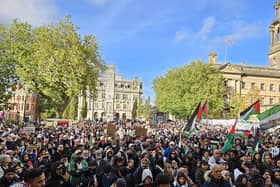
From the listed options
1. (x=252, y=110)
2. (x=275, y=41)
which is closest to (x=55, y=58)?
(x=252, y=110)

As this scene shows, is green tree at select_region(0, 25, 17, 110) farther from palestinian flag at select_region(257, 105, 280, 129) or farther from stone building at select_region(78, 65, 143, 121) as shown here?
stone building at select_region(78, 65, 143, 121)

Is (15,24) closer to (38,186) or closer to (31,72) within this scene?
(31,72)

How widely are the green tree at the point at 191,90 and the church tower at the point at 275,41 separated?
34.0 m

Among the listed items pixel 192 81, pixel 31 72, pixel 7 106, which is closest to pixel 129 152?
pixel 31 72

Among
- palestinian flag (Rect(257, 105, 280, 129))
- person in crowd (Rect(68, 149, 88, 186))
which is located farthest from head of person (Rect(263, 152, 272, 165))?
person in crowd (Rect(68, 149, 88, 186))

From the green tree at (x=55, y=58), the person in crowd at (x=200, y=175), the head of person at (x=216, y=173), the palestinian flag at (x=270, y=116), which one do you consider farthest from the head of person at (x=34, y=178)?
the green tree at (x=55, y=58)

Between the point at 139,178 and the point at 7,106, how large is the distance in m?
33.3

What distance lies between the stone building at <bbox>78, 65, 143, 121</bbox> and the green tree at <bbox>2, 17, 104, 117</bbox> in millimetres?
74644

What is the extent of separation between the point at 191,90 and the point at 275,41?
42.5 m

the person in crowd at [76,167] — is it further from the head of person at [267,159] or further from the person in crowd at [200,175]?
the head of person at [267,159]

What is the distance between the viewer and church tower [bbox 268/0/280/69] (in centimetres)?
8112

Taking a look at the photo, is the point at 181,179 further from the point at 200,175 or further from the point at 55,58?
the point at 55,58

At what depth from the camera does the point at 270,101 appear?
76.4m

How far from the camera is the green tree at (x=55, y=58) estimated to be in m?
31.6
